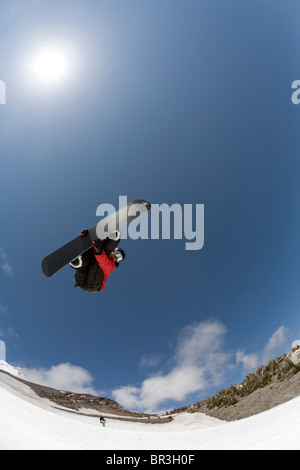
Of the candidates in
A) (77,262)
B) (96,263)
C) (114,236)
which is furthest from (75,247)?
(114,236)

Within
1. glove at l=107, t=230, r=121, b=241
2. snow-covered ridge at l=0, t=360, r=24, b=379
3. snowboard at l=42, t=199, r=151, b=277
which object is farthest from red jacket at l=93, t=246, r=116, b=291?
snow-covered ridge at l=0, t=360, r=24, b=379

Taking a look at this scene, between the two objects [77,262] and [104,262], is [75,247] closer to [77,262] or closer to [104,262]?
[77,262]

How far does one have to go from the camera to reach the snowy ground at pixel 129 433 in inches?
44.7

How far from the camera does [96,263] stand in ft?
10.1

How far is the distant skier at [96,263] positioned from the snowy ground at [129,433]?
5.24ft

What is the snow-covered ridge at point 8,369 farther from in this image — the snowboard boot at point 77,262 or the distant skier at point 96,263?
the snowboard boot at point 77,262

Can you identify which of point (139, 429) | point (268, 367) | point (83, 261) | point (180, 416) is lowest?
point (180, 416)

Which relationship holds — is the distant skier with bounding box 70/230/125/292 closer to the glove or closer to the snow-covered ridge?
the glove

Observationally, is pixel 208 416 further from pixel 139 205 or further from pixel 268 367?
pixel 139 205

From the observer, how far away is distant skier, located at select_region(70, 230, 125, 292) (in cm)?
289

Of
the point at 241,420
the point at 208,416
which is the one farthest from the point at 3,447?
the point at 208,416

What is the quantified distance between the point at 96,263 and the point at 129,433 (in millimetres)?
2097
